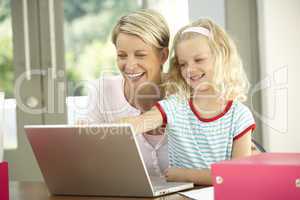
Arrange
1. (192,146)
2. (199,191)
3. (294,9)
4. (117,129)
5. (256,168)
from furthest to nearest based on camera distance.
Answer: (294,9) → (192,146) → (199,191) → (117,129) → (256,168)

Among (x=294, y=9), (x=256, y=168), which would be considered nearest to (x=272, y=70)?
(x=294, y=9)

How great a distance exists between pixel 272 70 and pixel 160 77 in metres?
1.61

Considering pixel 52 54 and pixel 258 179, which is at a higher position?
pixel 52 54

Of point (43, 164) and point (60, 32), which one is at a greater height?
point (60, 32)

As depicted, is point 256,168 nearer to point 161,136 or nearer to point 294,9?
point 161,136

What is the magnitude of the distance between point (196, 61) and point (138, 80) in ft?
0.85

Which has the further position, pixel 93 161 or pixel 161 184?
pixel 161 184

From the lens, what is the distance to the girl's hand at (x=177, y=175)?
1640 mm

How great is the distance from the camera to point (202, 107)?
1947 millimetres

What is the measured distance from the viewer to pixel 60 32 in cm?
400

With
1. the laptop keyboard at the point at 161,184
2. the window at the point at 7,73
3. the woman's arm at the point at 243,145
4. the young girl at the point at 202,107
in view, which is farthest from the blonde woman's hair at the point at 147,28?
the window at the point at 7,73

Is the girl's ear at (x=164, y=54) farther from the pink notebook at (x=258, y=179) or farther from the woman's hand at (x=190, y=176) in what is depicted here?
the pink notebook at (x=258, y=179)

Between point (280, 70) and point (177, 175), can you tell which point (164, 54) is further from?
point (280, 70)

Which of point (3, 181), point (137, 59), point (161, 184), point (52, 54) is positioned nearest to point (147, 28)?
point (137, 59)
